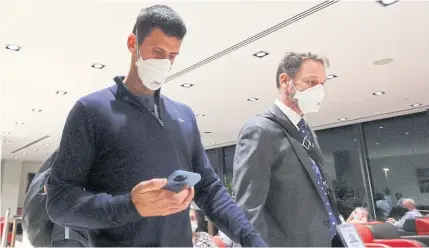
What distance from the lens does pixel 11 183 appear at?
50.5 feet

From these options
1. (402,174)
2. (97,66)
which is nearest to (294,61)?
(97,66)

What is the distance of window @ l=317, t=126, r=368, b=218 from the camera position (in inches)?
329

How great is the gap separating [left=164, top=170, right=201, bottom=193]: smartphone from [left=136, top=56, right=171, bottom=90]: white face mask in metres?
0.35

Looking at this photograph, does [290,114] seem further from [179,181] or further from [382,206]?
[382,206]

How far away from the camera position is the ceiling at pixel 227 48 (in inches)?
134

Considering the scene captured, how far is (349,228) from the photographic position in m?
1.13

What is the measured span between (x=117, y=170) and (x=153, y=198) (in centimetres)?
18

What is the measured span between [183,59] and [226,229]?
3924mm

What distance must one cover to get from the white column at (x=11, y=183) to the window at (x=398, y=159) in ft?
47.2

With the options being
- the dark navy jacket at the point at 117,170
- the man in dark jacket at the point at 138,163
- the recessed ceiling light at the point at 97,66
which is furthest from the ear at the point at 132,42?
the recessed ceiling light at the point at 97,66

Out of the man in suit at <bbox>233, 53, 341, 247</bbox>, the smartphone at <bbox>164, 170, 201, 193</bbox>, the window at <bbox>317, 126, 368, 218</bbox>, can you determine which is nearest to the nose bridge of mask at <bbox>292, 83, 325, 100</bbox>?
the man in suit at <bbox>233, 53, 341, 247</bbox>

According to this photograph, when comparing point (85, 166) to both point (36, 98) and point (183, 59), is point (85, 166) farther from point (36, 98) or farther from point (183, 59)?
point (36, 98)

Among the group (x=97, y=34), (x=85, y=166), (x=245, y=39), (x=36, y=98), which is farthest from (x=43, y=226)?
(x=36, y=98)

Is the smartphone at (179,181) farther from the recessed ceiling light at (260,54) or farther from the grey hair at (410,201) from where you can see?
the grey hair at (410,201)
